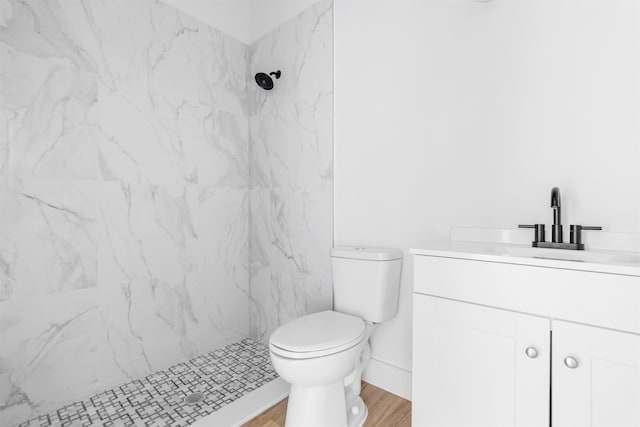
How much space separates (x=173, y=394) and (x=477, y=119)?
196cm

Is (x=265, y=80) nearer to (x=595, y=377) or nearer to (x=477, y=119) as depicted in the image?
(x=477, y=119)

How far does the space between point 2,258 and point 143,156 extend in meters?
0.76

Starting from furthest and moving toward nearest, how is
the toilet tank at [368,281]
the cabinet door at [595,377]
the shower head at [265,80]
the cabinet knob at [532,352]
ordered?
the shower head at [265,80] < the toilet tank at [368,281] < the cabinet knob at [532,352] < the cabinet door at [595,377]

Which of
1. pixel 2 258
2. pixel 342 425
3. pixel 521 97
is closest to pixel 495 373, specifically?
pixel 342 425

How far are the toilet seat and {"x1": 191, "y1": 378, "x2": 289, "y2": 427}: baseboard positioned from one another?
439mm

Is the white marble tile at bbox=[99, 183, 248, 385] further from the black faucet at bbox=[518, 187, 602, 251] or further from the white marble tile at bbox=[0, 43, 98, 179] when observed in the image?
the black faucet at bbox=[518, 187, 602, 251]

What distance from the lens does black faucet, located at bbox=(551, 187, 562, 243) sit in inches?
45.7

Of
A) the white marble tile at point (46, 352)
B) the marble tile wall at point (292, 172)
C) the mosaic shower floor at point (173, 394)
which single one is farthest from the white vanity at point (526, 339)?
the white marble tile at point (46, 352)

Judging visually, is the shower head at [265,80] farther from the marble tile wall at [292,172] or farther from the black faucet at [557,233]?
the black faucet at [557,233]

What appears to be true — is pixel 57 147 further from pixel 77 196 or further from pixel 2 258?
pixel 2 258

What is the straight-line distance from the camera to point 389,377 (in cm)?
169

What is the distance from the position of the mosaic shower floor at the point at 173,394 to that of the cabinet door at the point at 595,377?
138 centimetres

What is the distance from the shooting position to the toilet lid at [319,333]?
4.14 ft

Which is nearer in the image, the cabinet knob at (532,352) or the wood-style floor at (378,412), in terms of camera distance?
the cabinet knob at (532,352)
